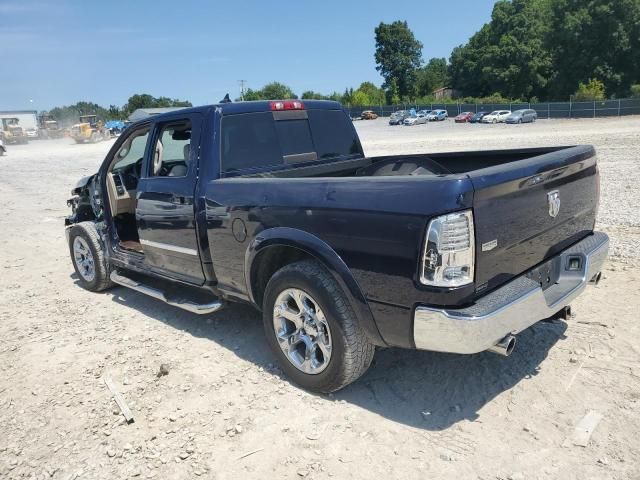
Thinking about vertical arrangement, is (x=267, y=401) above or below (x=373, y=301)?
below

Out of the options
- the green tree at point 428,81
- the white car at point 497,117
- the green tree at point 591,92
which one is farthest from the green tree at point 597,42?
the green tree at point 428,81

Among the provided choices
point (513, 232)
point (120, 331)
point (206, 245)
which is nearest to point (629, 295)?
point (513, 232)

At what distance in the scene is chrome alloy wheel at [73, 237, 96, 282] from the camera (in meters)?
6.14

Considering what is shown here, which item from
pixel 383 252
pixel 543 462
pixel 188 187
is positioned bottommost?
pixel 543 462

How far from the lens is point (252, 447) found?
3137mm

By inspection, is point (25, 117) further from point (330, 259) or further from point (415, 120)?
point (330, 259)

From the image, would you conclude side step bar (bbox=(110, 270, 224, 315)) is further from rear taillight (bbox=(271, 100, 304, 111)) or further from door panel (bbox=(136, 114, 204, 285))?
rear taillight (bbox=(271, 100, 304, 111))

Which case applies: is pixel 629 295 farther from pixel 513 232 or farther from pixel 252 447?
pixel 252 447

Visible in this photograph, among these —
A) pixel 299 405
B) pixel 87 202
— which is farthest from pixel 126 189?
pixel 299 405

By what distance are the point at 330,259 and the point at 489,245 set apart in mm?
942

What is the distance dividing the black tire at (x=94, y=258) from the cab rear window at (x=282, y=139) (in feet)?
8.25

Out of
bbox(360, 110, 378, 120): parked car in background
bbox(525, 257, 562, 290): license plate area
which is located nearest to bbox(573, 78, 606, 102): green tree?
bbox(360, 110, 378, 120): parked car in background

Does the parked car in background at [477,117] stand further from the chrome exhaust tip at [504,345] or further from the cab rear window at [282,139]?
the chrome exhaust tip at [504,345]

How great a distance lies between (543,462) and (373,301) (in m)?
1.24
